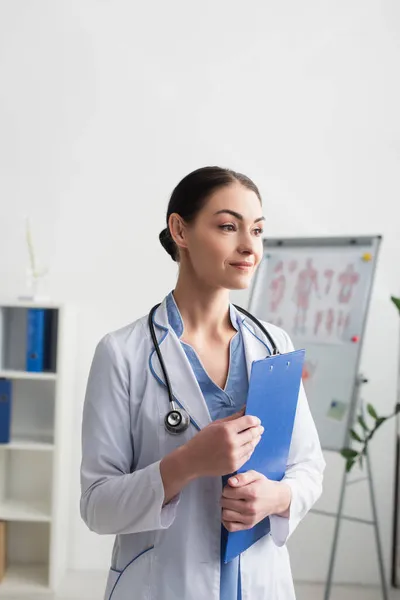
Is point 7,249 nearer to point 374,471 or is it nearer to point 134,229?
point 134,229

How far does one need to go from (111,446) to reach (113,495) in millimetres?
73

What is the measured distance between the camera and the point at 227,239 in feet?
3.64

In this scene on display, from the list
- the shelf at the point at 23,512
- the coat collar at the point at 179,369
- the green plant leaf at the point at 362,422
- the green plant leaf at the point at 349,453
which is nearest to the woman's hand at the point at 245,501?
the coat collar at the point at 179,369

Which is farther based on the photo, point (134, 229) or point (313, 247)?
point (134, 229)

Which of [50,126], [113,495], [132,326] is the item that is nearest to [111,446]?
[113,495]

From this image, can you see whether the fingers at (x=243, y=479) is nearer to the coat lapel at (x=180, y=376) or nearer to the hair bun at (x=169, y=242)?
the coat lapel at (x=180, y=376)

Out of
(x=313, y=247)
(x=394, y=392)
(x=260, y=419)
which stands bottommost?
(x=394, y=392)

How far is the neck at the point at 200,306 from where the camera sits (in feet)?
3.84

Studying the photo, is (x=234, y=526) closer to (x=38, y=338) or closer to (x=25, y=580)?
(x=38, y=338)

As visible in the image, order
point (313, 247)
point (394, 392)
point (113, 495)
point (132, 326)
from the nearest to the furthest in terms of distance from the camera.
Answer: point (113, 495)
point (132, 326)
point (313, 247)
point (394, 392)

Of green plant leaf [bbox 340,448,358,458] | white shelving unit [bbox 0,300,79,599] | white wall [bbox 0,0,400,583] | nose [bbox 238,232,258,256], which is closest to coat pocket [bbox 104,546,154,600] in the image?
nose [bbox 238,232,258,256]

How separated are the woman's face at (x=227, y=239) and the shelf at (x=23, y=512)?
2279 millimetres

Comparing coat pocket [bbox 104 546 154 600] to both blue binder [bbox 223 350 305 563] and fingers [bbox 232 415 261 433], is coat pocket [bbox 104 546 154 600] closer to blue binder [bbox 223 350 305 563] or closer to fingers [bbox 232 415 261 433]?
blue binder [bbox 223 350 305 563]

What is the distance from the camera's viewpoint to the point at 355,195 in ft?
10.9
